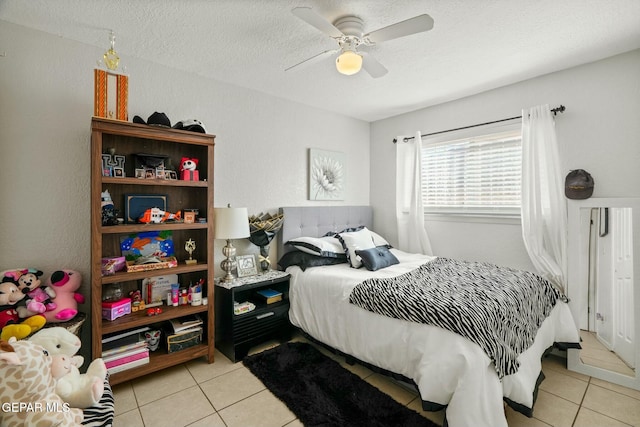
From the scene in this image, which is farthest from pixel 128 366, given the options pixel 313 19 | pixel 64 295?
pixel 313 19

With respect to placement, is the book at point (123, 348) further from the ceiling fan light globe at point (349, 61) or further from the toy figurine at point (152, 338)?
the ceiling fan light globe at point (349, 61)

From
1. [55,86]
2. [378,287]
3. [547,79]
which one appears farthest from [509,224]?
[55,86]

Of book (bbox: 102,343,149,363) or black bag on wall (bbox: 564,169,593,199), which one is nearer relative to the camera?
book (bbox: 102,343,149,363)

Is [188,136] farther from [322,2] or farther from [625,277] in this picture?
[625,277]

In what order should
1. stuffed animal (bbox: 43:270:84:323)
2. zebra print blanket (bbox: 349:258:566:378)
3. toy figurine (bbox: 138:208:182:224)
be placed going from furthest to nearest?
1. toy figurine (bbox: 138:208:182:224)
2. stuffed animal (bbox: 43:270:84:323)
3. zebra print blanket (bbox: 349:258:566:378)

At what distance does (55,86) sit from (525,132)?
12.6 ft

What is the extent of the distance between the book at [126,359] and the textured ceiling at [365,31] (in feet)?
7.36

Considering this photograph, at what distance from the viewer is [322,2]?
1700 millimetres

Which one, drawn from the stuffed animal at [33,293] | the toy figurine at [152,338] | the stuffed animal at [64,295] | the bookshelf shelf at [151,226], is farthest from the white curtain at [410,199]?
the stuffed animal at [33,293]

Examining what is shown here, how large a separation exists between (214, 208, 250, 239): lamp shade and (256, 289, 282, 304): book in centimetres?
64

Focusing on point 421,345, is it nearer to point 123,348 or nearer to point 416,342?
point 416,342

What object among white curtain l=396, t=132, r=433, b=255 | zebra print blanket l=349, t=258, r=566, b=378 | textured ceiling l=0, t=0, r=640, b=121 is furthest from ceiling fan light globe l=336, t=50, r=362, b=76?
white curtain l=396, t=132, r=433, b=255

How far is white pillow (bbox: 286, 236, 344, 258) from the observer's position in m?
2.87

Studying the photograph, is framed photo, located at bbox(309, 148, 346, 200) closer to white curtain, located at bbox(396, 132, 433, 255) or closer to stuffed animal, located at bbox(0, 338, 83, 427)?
white curtain, located at bbox(396, 132, 433, 255)
